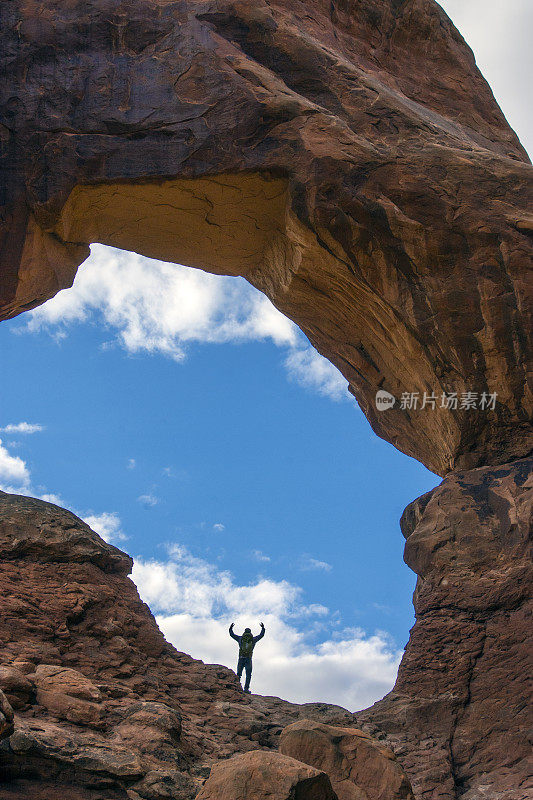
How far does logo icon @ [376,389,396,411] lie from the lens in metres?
13.0

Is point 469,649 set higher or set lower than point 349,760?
higher

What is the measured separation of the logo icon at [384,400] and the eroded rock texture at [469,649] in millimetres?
2313

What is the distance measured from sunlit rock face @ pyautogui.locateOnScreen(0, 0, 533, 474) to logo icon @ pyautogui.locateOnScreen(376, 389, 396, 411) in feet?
3.03

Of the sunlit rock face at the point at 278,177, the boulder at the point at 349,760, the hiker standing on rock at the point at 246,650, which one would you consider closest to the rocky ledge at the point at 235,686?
the boulder at the point at 349,760

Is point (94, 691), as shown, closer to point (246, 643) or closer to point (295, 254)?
point (246, 643)

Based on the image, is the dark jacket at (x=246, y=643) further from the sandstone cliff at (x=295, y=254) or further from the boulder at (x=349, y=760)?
the boulder at (x=349, y=760)

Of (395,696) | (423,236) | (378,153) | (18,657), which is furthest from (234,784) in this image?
(378,153)

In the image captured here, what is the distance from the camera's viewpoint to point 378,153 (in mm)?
10852

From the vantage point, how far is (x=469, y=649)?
31.9 ft

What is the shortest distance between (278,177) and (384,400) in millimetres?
4834

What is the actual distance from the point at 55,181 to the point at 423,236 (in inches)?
233

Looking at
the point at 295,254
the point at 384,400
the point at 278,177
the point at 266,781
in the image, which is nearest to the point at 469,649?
the point at 384,400

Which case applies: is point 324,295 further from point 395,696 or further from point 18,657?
point 18,657

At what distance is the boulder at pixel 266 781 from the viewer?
5469 mm
